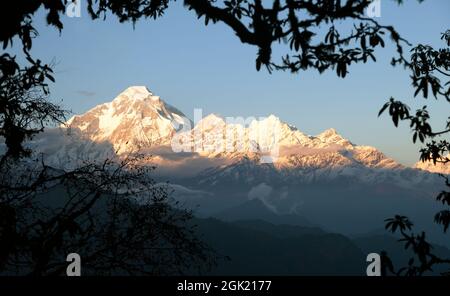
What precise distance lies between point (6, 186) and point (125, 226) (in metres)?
2.63

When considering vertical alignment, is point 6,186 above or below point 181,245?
above

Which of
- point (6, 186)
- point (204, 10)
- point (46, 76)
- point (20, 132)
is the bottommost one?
point (6, 186)

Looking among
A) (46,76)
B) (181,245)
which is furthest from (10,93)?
(181,245)

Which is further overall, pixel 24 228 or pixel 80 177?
pixel 80 177

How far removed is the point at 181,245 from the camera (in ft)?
40.8

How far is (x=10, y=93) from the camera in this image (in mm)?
12594

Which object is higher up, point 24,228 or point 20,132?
point 20,132
